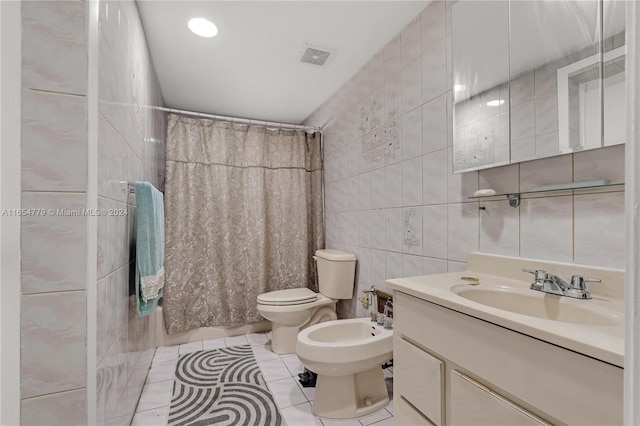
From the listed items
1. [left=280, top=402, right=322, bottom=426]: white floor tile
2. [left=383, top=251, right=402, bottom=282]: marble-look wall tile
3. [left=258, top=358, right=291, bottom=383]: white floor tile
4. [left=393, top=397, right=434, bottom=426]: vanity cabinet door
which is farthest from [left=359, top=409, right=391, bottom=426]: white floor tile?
[left=383, top=251, right=402, bottom=282]: marble-look wall tile

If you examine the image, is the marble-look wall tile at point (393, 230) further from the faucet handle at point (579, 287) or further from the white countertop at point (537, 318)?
the faucet handle at point (579, 287)

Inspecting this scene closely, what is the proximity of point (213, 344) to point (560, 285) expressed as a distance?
2.46m

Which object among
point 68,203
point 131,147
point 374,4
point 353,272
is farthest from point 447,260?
point 131,147

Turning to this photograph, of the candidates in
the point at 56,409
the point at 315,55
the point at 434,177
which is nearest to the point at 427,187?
the point at 434,177

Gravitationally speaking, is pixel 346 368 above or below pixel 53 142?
below

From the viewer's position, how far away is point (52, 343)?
812 mm

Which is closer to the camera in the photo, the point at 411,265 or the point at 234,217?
the point at 411,265

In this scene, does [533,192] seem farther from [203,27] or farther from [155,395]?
[155,395]

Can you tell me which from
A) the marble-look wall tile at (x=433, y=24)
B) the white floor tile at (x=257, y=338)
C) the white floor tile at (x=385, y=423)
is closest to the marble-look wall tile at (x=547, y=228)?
the marble-look wall tile at (x=433, y=24)

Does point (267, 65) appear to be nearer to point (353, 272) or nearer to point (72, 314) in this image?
point (353, 272)

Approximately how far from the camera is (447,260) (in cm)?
146

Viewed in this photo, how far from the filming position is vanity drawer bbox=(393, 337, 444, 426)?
0.92 m

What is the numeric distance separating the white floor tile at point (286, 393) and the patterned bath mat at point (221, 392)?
1.4 inches

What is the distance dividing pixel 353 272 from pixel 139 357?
1.47m
